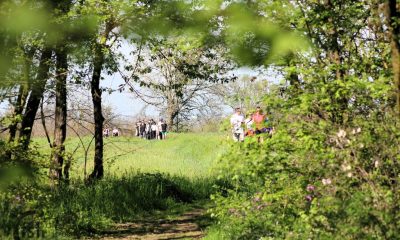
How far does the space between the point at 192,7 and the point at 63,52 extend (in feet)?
1.32

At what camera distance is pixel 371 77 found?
14.9 feet

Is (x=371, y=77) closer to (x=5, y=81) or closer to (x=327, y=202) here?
(x=327, y=202)

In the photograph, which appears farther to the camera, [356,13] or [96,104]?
[96,104]

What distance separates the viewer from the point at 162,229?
8.12 m

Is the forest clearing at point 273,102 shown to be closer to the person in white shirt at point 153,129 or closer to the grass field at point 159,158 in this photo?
the grass field at point 159,158

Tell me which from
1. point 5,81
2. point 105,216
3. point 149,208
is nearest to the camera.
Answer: point 5,81

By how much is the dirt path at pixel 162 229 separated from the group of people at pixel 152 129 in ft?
86.8

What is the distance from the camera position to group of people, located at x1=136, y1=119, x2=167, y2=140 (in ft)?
117

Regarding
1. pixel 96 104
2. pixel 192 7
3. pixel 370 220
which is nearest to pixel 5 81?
pixel 192 7

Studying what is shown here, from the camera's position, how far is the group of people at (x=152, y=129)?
1410 inches

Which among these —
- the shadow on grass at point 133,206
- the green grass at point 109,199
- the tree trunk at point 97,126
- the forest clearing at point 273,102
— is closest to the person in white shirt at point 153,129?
the green grass at point 109,199

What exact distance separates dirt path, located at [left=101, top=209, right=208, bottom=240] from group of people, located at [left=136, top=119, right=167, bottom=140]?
2647 cm

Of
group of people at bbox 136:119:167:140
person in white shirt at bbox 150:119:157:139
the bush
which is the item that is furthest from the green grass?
person in white shirt at bbox 150:119:157:139

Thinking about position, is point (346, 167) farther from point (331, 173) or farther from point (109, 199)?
point (109, 199)
